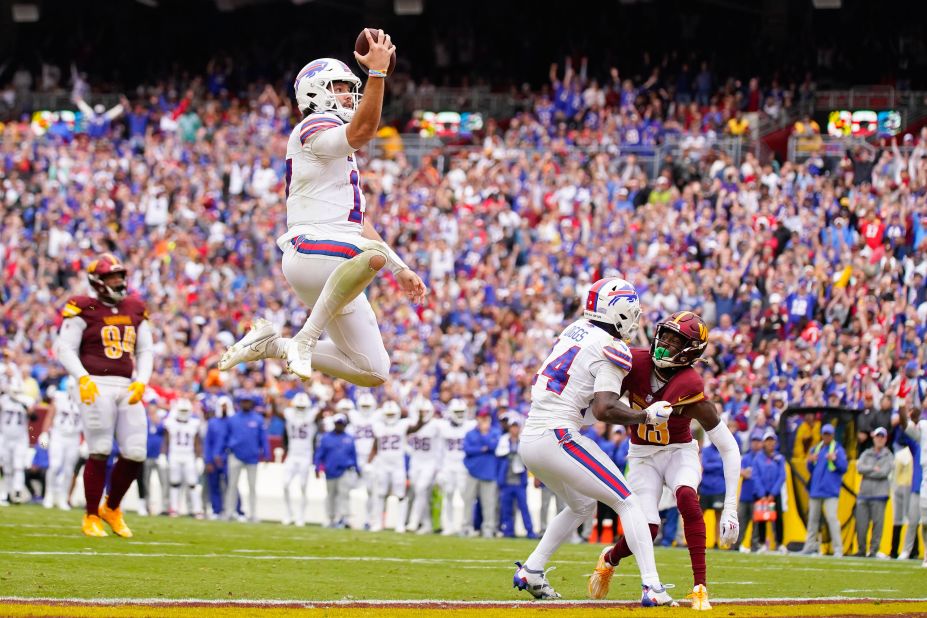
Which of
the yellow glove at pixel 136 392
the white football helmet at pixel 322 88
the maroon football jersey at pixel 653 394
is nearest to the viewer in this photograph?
the white football helmet at pixel 322 88

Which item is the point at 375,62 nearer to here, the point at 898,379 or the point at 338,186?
the point at 338,186

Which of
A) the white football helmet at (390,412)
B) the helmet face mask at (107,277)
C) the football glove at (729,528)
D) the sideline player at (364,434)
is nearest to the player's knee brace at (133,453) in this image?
the helmet face mask at (107,277)

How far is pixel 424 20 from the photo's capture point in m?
33.1

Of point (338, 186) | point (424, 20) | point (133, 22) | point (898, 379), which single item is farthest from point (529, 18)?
point (338, 186)

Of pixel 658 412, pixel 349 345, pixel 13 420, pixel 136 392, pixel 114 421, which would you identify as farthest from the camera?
pixel 13 420

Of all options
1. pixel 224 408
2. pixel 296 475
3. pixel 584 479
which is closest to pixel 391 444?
pixel 296 475

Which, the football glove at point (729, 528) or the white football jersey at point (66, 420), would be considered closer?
the football glove at point (729, 528)

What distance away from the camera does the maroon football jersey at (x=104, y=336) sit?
480 inches

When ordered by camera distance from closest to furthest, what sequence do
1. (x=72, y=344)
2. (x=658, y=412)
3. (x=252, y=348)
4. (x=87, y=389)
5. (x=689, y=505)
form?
(x=658, y=412), (x=252, y=348), (x=689, y=505), (x=87, y=389), (x=72, y=344)

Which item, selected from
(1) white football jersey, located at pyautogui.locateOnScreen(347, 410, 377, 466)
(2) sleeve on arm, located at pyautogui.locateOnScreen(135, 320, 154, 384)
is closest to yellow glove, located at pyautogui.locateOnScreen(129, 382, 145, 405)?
(2) sleeve on arm, located at pyautogui.locateOnScreen(135, 320, 154, 384)

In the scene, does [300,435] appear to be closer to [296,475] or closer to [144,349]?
[296,475]

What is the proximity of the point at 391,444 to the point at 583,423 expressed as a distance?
34.5 ft

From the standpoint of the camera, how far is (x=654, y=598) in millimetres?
8625

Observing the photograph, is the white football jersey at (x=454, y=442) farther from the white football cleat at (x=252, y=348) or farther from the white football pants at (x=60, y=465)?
the white football cleat at (x=252, y=348)
